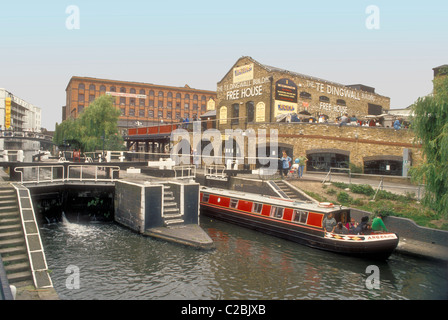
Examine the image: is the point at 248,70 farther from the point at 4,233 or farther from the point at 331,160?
the point at 4,233

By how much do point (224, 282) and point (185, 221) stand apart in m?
6.96

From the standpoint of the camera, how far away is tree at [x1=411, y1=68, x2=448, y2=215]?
14180 millimetres

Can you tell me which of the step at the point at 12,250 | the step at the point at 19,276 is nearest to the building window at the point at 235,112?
the step at the point at 12,250

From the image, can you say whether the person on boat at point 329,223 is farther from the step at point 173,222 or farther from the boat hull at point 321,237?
the step at point 173,222

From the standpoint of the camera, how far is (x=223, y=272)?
1316 cm

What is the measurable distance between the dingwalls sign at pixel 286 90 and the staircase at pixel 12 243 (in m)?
24.3

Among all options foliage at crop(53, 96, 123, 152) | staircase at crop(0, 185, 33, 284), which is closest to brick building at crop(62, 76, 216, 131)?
foliage at crop(53, 96, 123, 152)

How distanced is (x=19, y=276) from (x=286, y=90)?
27.9 metres

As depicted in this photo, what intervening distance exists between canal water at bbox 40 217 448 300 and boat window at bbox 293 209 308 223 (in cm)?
125

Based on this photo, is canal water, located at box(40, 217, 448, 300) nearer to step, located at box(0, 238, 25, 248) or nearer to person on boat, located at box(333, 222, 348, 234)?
person on boat, located at box(333, 222, 348, 234)

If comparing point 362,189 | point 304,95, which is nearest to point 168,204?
point 362,189

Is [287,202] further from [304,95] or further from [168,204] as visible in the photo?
[304,95]

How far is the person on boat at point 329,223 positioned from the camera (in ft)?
52.6
